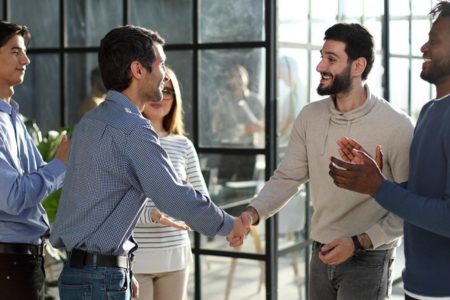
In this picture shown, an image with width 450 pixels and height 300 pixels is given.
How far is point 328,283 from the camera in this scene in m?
3.04

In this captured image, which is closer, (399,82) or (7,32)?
(7,32)

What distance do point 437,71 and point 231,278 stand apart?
244 centimetres

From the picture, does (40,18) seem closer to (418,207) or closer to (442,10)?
(442,10)

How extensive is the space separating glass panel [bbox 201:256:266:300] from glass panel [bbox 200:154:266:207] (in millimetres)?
293

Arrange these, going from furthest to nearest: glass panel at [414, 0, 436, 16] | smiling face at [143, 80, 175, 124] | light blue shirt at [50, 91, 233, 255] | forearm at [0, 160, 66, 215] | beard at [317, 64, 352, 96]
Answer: glass panel at [414, 0, 436, 16] → smiling face at [143, 80, 175, 124] → beard at [317, 64, 352, 96] → forearm at [0, 160, 66, 215] → light blue shirt at [50, 91, 233, 255]

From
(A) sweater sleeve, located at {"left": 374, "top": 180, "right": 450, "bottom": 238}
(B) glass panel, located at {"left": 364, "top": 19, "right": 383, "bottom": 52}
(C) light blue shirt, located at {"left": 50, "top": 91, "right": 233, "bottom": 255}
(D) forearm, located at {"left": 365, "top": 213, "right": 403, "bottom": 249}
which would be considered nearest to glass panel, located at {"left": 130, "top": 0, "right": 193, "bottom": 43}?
(B) glass panel, located at {"left": 364, "top": 19, "right": 383, "bottom": 52}

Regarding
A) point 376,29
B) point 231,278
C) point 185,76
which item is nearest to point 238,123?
point 185,76

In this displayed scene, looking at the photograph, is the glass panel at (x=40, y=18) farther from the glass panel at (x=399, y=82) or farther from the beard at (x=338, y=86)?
the beard at (x=338, y=86)

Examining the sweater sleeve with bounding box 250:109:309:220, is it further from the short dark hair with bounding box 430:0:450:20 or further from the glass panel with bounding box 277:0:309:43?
the glass panel with bounding box 277:0:309:43

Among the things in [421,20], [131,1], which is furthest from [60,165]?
[421,20]

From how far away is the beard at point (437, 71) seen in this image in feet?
8.25

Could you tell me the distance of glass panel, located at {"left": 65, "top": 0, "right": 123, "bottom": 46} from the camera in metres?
5.03

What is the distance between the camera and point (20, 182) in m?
2.79

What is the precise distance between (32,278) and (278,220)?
1.91m
